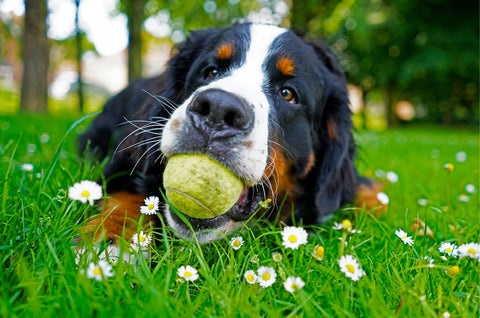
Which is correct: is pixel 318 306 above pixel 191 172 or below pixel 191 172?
below

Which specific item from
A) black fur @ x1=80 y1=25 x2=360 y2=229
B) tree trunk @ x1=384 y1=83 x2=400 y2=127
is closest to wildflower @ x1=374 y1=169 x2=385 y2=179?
black fur @ x1=80 y1=25 x2=360 y2=229

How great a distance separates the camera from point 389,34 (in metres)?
20.9

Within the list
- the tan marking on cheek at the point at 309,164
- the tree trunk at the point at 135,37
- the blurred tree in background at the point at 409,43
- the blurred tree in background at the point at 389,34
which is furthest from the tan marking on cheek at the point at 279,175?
the blurred tree in background at the point at 409,43

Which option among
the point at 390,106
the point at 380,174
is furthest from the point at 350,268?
the point at 390,106

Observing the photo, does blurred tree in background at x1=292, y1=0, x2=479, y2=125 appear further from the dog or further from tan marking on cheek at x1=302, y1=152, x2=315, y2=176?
tan marking on cheek at x1=302, y1=152, x2=315, y2=176

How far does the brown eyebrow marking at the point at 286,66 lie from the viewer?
2428mm

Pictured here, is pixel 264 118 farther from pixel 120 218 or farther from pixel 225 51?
pixel 120 218

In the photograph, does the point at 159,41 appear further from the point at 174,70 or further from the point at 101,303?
the point at 101,303

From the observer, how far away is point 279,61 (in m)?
2.43

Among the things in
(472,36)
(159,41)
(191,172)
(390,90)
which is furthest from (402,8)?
(191,172)

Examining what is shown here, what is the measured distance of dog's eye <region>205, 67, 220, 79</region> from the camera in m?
2.55

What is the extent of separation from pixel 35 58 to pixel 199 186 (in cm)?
1076

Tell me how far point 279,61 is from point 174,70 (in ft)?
3.08

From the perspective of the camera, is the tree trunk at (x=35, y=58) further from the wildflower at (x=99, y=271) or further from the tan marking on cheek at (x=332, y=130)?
the wildflower at (x=99, y=271)
